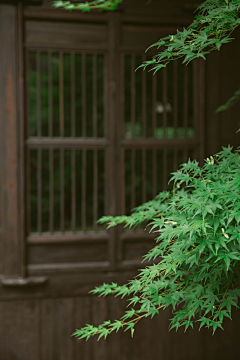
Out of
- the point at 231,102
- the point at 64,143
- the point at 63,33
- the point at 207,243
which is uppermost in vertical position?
the point at 63,33

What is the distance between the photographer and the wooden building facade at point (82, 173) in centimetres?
377

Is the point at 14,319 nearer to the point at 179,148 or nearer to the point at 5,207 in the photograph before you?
the point at 5,207

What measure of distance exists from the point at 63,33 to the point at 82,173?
1.49 meters

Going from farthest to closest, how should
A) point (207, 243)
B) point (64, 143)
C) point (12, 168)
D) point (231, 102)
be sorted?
point (231, 102), point (64, 143), point (12, 168), point (207, 243)

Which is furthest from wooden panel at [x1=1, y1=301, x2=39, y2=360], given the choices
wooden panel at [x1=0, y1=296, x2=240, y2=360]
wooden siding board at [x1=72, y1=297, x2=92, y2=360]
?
wooden siding board at [x1=72, y1=297, x2=92, y2=360]

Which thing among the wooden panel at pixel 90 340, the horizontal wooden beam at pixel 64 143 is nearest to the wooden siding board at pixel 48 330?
the wooden panel at pixel 90 340

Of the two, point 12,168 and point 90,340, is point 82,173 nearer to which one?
point 12,168

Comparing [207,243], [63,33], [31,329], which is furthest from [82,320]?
[63,33]

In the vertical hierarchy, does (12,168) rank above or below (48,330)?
above

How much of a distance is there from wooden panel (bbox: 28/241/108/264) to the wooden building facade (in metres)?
0.01

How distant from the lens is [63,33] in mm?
3840

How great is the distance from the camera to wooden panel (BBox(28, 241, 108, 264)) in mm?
3879

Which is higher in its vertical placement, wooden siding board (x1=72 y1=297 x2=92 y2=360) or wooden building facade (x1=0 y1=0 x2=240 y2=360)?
wooden building facade (x1=0 y1=0 x2=240 y2=360)

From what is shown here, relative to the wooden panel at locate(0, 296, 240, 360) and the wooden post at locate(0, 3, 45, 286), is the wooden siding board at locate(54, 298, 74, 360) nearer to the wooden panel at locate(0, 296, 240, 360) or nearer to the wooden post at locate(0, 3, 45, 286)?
the wooden panel at locate(0, 296, 240, 360)
